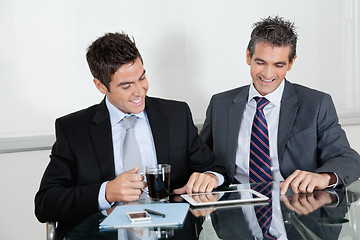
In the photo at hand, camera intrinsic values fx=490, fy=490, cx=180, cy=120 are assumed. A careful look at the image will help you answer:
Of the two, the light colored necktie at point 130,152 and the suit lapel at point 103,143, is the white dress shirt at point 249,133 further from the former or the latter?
the suit lapel at point 103,143

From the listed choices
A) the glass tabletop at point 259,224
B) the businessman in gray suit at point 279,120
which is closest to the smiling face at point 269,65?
the businessman in gray suit at point 279,120

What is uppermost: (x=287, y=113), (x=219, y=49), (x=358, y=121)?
(x=219, y=49)

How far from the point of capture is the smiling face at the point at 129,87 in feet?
7.51

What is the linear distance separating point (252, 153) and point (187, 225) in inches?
48.0

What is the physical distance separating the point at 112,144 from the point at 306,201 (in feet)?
3.08

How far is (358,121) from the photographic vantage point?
3.77m

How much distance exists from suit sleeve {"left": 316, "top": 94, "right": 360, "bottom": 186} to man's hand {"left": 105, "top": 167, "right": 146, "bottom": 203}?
3.11 ft

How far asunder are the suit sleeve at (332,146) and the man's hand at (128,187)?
3.11 feet

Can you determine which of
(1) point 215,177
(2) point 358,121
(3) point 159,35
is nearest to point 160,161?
(1) point 215,177

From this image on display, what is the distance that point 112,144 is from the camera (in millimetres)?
2346

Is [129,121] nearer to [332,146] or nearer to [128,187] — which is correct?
[128,187]

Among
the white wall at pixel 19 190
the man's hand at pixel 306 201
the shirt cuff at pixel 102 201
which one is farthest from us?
the white wall at pixel 19 190

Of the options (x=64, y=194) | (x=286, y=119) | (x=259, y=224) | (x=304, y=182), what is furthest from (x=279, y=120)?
(x=64, y=194)

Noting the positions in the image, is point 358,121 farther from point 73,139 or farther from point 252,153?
point 73,139
